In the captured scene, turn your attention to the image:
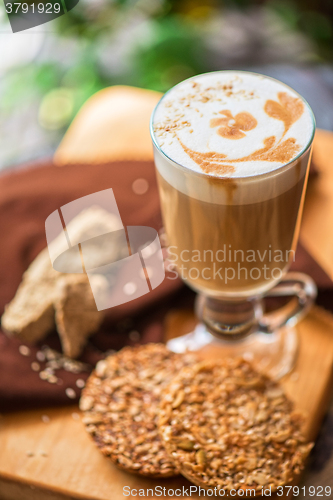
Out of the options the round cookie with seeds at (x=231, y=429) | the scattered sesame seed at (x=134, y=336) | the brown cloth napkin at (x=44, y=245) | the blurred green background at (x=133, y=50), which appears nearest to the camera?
the round cookie with seeds at (x=231, y=429)

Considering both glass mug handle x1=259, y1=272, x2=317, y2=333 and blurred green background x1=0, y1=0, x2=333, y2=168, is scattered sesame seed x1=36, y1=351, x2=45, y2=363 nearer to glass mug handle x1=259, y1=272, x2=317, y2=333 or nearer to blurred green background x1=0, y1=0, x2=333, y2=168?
glass mug handle x1=259, y1=272, x2=317, y2=333

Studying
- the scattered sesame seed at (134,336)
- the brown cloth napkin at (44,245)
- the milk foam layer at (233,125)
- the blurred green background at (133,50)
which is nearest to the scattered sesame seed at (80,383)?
the brown cloth napkin at (44,245)

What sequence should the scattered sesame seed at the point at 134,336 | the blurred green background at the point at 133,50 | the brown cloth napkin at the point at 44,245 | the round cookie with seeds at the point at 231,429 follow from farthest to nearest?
the blurred green background at the point at 133,50
the scattered sesame seed at the point at 134,336
the brown cloth napkin at the point at 44,245
the round cookie with seeds at the point at 231,429

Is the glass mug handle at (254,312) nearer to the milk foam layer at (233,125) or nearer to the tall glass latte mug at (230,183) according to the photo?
the tall glass latte mug at (230,183)

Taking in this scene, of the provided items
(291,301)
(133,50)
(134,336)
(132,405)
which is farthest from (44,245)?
(133,50)

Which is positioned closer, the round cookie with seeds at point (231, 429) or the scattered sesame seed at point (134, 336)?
the round cookie with seeds at point (231, 429)

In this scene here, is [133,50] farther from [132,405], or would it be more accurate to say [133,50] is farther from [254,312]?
[132,405]

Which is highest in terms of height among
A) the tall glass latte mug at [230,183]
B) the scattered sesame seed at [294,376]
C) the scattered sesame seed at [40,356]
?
the tall glass latte mug at [230,183]

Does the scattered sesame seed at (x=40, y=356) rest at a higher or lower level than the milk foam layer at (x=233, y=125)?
lower
